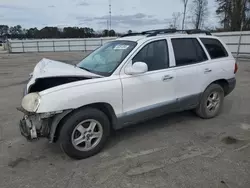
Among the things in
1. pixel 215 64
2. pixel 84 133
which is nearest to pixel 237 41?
pixel 215 64

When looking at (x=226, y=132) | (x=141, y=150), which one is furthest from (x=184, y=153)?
(x=226, y=132)

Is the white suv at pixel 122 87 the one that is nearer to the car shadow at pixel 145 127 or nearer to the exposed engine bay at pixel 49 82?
the exposed engine bay at pixel 49 82

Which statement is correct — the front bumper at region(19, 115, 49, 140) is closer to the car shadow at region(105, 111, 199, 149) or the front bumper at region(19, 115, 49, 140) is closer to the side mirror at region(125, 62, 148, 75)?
the car shadow at region(105, 111, 199, 149)

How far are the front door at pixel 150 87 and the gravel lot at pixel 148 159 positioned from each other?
524mm

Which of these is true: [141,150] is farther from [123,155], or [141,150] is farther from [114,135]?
[114,135]

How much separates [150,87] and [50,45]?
3301cm

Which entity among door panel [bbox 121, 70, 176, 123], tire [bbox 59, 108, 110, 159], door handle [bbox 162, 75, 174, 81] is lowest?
tire [bbox 59, 108, 110, 159]

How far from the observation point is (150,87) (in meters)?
3.74

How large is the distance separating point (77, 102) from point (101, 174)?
1002 mm

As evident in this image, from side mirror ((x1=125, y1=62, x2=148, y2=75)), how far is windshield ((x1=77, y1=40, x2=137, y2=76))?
0.22 m

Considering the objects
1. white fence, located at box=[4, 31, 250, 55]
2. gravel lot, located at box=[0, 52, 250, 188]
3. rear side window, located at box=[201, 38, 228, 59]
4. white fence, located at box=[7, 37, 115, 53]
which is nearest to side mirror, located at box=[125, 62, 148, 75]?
gravel lot, located at box=[0, 52, 250, 188]

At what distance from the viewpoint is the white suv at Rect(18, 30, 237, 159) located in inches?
120

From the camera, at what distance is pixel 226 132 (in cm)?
420

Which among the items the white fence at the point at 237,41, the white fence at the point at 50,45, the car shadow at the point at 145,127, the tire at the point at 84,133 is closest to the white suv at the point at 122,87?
the tire at the point at 84,133
